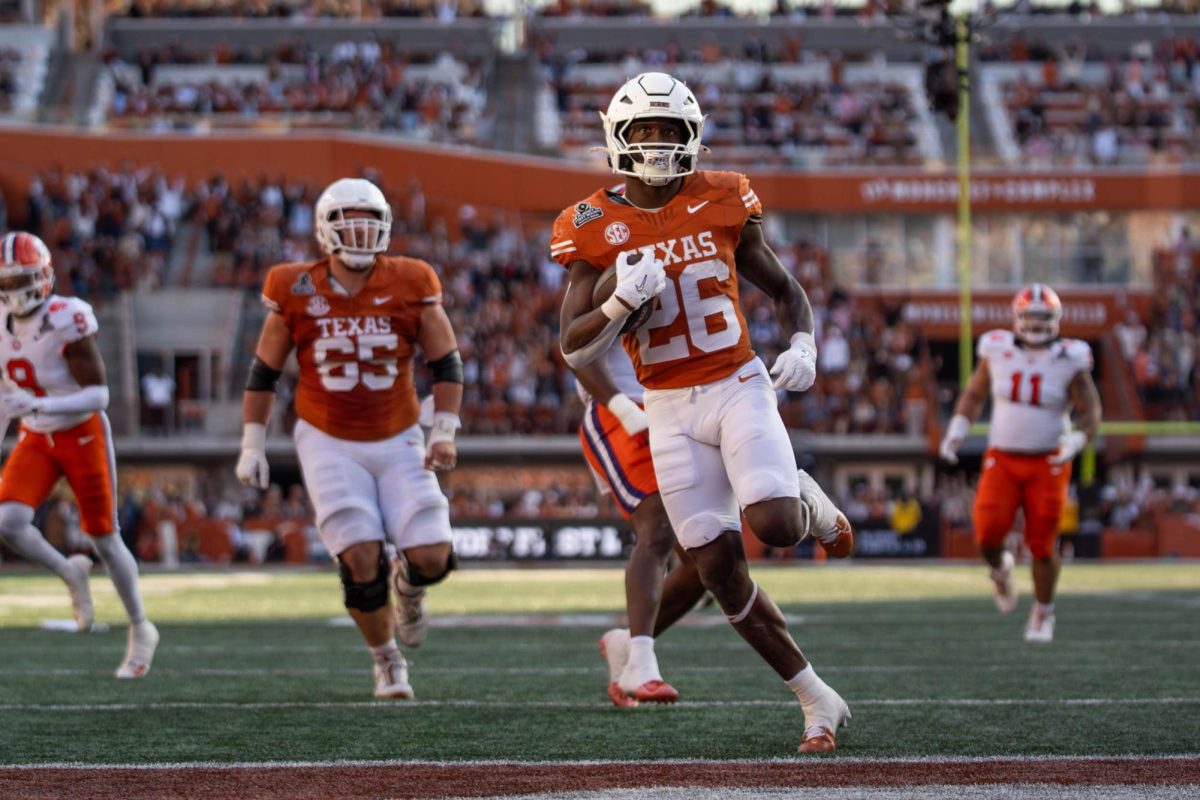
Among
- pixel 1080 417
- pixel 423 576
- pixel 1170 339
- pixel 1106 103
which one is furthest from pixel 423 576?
pixel 1106 103

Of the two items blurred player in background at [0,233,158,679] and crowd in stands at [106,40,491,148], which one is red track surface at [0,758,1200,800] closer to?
blurred player in background at [0,233,158,679]

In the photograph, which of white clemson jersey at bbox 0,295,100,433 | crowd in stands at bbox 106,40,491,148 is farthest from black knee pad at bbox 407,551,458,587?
crowd in stands at bbox 106,40,491,148

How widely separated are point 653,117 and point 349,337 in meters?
2.05

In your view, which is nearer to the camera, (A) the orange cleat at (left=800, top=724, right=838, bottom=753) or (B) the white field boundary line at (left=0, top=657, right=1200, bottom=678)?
(A) the orange cleat at (left=800, top=724, right=838, bottom=753)

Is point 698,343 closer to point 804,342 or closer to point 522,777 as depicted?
point 804,342

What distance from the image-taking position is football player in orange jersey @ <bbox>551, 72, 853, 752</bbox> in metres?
5.93

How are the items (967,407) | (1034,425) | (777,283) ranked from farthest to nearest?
(967,407), (1034,425), (777,283)

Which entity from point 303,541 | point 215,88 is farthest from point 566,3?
point 303,541

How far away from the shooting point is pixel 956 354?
1363 inches

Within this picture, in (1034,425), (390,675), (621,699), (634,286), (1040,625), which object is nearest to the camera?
(634,286)

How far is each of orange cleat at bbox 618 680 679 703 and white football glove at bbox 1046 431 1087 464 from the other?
479 centimetres

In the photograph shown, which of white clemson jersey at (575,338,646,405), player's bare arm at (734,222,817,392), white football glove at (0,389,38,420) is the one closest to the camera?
player's bare arm at (734,222,817,392)

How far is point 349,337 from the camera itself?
761 cm

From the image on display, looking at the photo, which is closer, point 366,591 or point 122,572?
point 366,591
